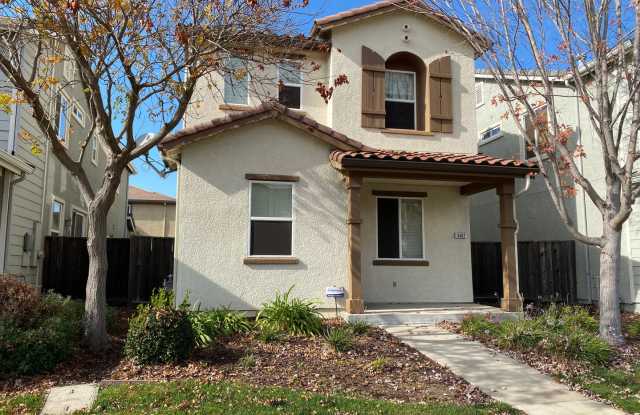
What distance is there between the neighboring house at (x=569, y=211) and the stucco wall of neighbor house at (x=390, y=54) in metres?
1.05

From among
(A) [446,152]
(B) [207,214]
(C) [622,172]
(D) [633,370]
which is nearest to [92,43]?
(B) [207,214]

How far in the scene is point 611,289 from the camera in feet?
29.2

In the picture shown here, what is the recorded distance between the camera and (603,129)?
346 inches

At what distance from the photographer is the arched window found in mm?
12602

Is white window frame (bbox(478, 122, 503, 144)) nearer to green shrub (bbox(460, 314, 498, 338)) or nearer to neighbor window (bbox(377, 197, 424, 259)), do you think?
neighbor window (bbox(377, 197, 424, 259))

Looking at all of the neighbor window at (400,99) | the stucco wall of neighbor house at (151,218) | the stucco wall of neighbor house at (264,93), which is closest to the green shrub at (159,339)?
the stucco wall of neighbor house at (264,93)

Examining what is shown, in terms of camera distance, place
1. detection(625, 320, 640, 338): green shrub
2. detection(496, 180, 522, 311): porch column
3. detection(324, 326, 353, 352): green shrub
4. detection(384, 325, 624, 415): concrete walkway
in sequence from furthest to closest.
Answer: detection(496, 180, 522, 311): porch column, detection(625, 320, 640, 338): green shrub, detection(324, 326, 353, 352): green shrub, detection(384, 325, 624, 415): concrete walkway

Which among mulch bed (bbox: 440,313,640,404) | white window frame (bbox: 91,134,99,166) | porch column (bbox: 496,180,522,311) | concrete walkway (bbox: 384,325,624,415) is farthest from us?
white window frame (bbox: 91,134,99,166)

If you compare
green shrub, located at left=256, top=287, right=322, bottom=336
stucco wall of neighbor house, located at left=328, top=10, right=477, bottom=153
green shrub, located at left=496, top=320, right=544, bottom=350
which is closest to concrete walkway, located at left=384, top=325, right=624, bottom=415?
green shrub, located at left=496, top=320, right=544, bottom=350

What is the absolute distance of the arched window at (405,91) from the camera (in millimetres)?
12602

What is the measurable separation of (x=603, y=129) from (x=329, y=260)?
565 centimetres

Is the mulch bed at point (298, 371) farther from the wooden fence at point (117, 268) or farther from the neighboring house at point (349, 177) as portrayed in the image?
the wooden fence at point (117, 268)

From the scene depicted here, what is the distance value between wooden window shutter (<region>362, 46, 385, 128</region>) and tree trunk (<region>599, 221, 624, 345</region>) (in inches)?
216

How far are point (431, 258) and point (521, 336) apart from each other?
373 centimetres
